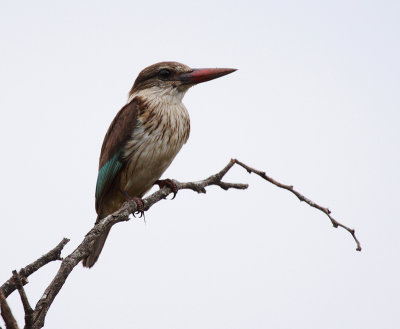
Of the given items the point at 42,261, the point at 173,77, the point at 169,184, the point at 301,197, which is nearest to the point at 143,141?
the point at 169,184

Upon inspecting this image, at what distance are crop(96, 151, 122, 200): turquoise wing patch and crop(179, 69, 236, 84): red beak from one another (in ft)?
2.76

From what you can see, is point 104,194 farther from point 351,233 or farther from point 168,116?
point 351,233

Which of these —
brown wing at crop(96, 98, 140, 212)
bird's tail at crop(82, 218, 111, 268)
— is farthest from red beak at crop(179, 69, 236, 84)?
bird's tail at crop(82, 218, 111, 268)

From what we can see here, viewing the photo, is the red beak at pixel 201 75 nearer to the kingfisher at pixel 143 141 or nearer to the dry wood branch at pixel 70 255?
the kingfisher at pixel 143 141

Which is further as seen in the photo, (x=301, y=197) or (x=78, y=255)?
(x=301, y=197)

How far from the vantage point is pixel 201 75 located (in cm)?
441

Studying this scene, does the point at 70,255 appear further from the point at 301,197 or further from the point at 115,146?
the point at 115,146

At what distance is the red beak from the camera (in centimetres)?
439

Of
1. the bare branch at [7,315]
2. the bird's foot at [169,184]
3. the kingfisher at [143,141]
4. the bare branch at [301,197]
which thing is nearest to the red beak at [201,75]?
the kingfisher at [143,141]

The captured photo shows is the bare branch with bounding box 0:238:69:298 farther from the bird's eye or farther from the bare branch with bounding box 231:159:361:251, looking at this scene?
→ the bird's eye

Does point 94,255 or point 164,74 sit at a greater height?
point 164,74

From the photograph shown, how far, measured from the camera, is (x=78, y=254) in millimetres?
1962

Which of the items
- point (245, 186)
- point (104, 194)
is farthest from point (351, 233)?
point (104, 194)

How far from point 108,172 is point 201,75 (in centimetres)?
105
